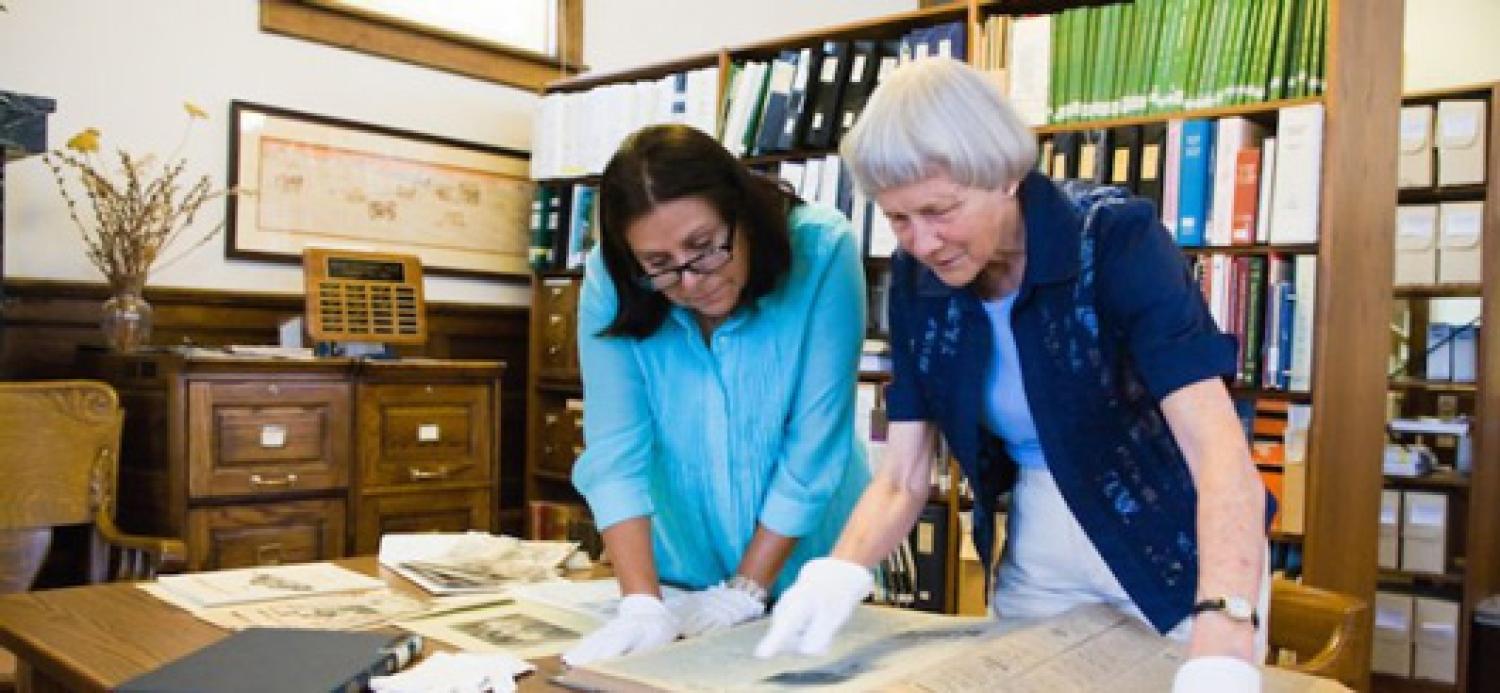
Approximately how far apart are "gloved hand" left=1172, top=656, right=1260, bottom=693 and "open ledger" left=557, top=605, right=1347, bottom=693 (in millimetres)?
93

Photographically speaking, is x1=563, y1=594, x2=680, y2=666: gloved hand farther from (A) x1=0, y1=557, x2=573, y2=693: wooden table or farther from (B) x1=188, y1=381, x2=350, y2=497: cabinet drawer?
(B) x1=188, y1=381, x2=350, y2=497: cabinet drawer

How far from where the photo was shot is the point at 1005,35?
2746 mm

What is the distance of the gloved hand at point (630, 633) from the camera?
107 centimetres

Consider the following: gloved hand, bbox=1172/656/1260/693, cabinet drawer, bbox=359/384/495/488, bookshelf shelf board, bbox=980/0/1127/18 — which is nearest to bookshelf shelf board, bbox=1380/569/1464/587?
bookshelf shelf board, bbox=980/0/1127/18

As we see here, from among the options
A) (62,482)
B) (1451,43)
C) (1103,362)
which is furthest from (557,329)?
(1451,43)

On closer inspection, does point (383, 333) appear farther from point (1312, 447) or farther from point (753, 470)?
point (1312, 447)

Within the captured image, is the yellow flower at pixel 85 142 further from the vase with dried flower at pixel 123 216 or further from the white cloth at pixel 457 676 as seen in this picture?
the white cloth at pixel 457 676

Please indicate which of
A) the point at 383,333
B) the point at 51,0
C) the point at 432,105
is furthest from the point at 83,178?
the point at 432,105

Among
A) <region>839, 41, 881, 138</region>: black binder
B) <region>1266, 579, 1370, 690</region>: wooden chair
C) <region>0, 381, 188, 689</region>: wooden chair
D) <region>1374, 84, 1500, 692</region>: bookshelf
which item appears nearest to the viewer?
<region>1266, 579, 1370, 690</region>: wooden chair

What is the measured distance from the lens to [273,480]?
261 cm

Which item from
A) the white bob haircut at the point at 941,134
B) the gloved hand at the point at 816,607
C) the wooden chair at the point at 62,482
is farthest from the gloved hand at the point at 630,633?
the wooden chair at the point at 62,482

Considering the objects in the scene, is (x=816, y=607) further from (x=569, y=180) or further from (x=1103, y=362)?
(x=569, y=180)

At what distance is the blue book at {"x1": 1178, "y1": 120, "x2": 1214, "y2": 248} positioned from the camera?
8.09 ft

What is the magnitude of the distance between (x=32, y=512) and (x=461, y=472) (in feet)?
3.37
